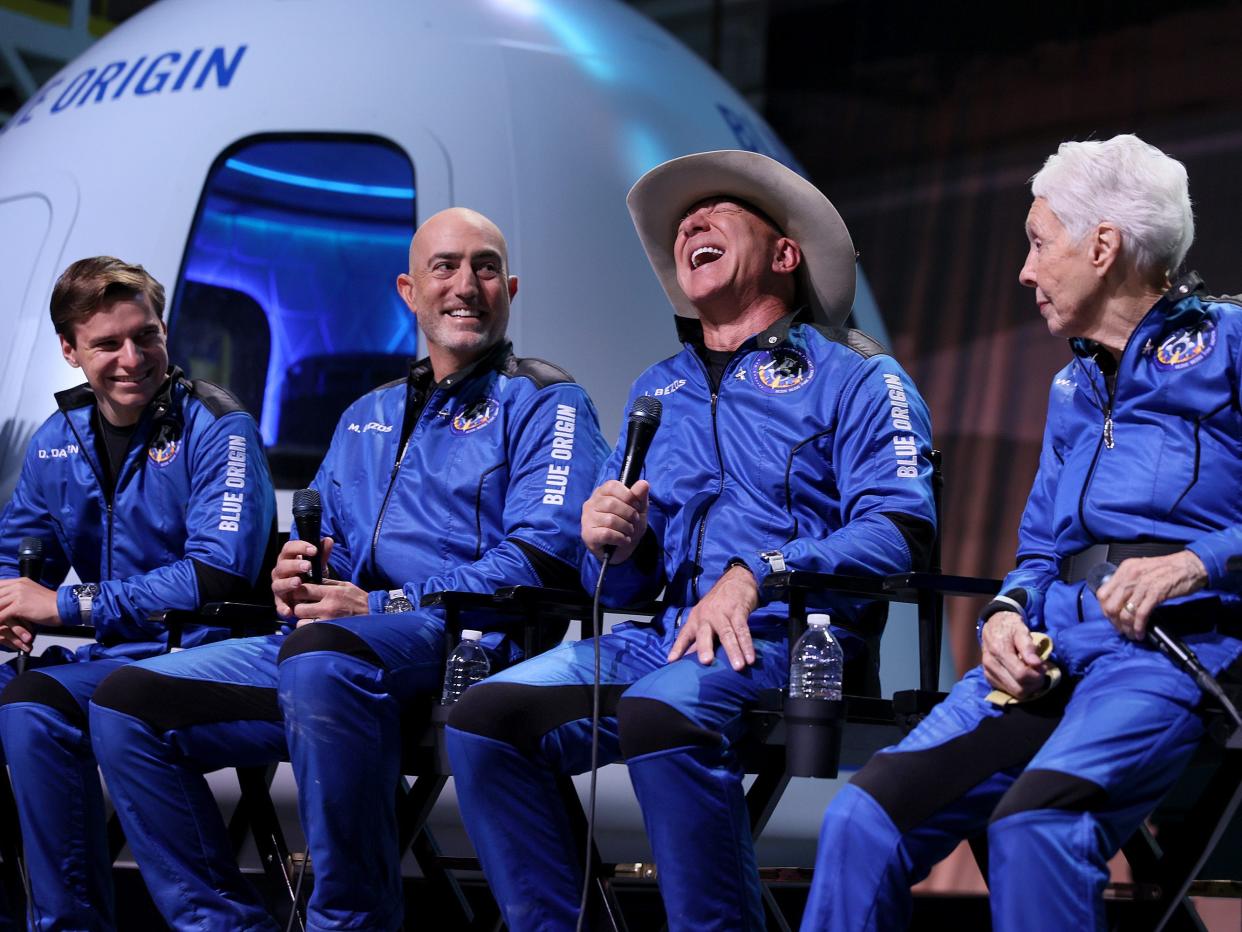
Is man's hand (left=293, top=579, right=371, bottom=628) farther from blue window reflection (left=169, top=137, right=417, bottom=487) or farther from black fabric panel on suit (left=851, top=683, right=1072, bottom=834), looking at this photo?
blue window reflection (left=169, top=137, right=417, bottom=487)

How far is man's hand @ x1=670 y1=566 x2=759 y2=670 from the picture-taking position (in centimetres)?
252

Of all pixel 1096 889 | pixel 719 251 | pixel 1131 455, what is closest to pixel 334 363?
pixel 719 251

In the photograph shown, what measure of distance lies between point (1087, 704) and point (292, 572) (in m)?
1.55

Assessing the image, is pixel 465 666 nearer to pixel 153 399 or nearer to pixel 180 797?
pixel 180 797

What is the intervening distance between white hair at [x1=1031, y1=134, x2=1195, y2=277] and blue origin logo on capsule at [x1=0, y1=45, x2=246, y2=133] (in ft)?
10.8

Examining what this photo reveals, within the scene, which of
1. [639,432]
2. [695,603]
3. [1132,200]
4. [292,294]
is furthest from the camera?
[292,294]

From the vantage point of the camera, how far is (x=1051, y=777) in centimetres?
199

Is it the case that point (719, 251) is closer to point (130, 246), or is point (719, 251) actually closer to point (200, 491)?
point (200, 491)

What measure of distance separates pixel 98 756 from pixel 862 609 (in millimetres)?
1407

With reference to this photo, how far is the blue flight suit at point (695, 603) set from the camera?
2381mm

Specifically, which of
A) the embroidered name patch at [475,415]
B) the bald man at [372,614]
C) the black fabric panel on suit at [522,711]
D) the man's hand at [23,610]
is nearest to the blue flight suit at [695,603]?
the black fabric panel on suit at [522,711]

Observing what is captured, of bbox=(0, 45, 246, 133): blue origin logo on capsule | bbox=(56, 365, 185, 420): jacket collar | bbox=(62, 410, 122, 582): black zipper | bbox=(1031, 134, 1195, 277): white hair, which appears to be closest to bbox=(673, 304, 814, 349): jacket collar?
bbox=(1031, 134, 1195, 277): white hair

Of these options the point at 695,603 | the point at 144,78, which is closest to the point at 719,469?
the point at 695,603

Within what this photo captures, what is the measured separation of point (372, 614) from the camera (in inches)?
118
